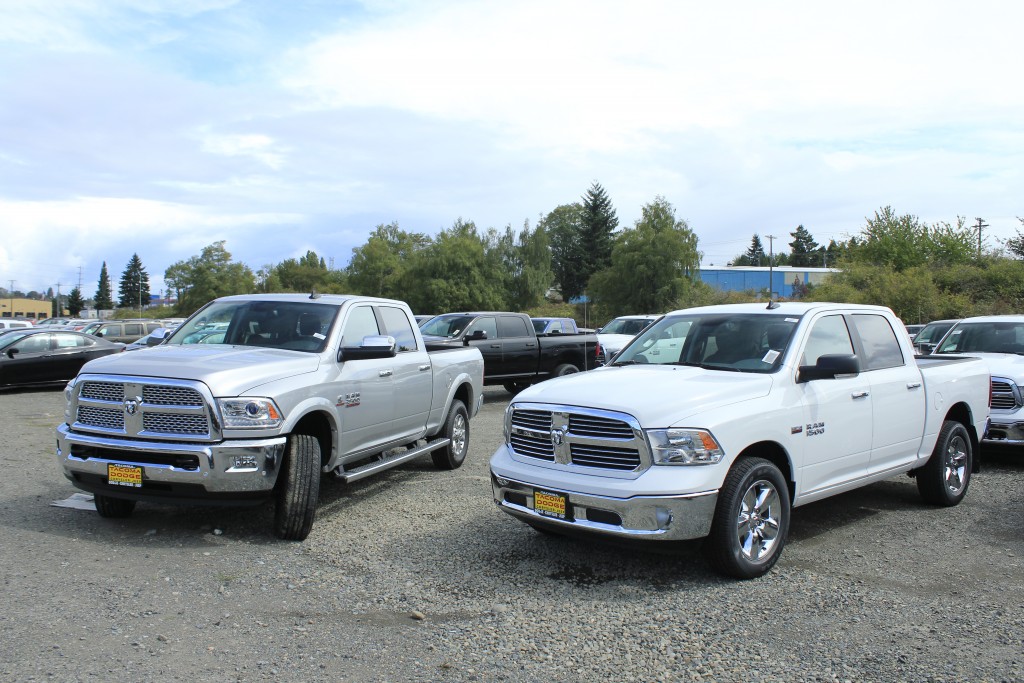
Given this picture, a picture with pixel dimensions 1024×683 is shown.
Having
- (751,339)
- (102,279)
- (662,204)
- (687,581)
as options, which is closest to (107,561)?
(687,581)

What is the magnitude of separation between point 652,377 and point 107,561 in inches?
160

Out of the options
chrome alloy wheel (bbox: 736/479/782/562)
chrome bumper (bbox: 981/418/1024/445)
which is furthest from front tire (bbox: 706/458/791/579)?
chrome bumper (bbox: 981/418/1024/445)

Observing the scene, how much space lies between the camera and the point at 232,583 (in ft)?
17.6

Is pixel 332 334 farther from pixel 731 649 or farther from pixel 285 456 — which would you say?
pixel 731 649

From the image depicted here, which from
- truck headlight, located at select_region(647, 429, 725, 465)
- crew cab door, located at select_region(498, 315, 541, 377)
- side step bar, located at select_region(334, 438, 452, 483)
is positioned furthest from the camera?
crew cab door, located at select_region(498, 315, 541, 377)

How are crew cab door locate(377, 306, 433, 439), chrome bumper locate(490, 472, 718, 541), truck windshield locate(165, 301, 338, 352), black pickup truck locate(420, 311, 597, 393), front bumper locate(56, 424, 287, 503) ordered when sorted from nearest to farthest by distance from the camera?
chrome bumper locate(490, 472, 718, 541) → front bumper locate(56, 424, 287, 503) → truck windshield locate(165, 301, 338, 352) → crew cab door locate(377, 306, 433, 439) → black pickup truck locate(420, 311, 597, 393)

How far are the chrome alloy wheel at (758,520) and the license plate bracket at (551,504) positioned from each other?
3.62ft

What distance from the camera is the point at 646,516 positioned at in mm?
4996

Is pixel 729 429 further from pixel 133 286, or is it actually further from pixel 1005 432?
pixel 133 286

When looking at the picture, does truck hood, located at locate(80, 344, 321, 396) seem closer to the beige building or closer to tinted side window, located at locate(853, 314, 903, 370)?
tinted side window, located at locate(853, 314, 903, 370)

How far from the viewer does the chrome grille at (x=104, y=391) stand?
6.17 m

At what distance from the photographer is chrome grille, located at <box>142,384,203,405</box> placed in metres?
5.96

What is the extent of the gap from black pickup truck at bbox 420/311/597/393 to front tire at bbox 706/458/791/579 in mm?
10803

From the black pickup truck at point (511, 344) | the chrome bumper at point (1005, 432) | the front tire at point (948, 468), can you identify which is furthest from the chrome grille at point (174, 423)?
the black pickup truck at point (511, 344)
